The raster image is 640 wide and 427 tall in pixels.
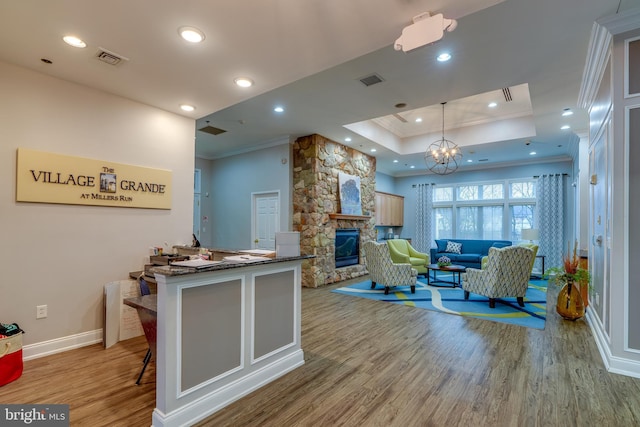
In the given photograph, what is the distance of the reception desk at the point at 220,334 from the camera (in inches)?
74.0

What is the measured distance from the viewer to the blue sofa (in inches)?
299

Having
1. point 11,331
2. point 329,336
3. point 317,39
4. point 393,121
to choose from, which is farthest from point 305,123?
point 11,331

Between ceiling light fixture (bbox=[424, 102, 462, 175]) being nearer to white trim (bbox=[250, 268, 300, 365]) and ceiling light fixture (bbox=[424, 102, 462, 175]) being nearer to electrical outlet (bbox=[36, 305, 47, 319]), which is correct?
white trim (bbox=[250, 268, 300, 365])

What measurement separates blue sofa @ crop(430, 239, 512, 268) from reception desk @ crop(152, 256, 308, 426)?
6249 mm

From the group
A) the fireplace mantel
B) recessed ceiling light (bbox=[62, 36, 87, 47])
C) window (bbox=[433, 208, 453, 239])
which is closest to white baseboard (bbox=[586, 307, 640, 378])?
the fireplace mantel

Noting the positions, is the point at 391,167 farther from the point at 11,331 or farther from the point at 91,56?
the point at 11,331

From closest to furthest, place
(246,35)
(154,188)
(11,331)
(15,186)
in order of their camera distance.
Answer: (246,35) < (11,331) < (15,186) < (154,188)

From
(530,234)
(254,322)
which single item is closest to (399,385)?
(254,322)

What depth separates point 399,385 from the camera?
2412mm

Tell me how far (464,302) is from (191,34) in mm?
5135

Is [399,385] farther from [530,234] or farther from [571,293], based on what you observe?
[530,234]

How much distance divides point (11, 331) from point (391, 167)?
8.49m

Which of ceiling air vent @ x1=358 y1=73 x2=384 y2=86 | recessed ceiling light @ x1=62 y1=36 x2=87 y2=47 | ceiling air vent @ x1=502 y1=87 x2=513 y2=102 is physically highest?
ceiling air vent @ x1=502 y1=87 x2=513 y2=102

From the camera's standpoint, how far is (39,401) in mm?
2178
